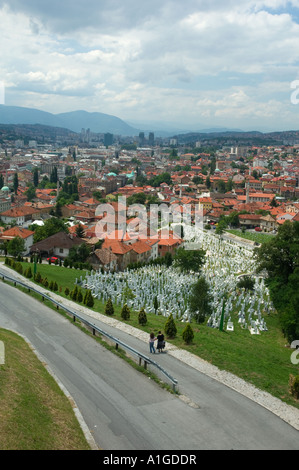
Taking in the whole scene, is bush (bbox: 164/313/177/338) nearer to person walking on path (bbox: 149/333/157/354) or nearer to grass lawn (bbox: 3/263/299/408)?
grass lawn (bbox: 3/263/299/408)

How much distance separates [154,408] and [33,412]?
2.04 meters

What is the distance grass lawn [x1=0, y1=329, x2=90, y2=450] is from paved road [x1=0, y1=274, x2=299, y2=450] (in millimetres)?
313

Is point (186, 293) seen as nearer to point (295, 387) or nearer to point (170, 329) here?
point (170, 329)

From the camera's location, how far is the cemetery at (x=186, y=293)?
17.9 m

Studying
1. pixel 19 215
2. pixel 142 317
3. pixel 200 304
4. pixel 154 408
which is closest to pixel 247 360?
pixel 154 408

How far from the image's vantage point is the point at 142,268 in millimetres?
30719

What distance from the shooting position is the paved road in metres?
6.08

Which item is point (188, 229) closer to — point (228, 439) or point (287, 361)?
point (287, 361)

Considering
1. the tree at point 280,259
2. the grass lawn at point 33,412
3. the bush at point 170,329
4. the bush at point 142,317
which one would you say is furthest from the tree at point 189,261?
the grass lawn at point 33,412

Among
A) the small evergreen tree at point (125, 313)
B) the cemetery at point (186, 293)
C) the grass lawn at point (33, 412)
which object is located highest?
the grass lawn at point (33, 412)

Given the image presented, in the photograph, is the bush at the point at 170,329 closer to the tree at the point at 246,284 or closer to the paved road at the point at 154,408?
the paved road at the point at 154,408

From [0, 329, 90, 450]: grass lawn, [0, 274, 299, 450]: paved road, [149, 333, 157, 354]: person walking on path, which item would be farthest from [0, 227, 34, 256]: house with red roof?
[0, 329, 90, 450]: grass lawn

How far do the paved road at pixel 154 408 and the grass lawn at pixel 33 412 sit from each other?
1.03 feet

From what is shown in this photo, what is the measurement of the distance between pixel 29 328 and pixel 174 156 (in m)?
151
